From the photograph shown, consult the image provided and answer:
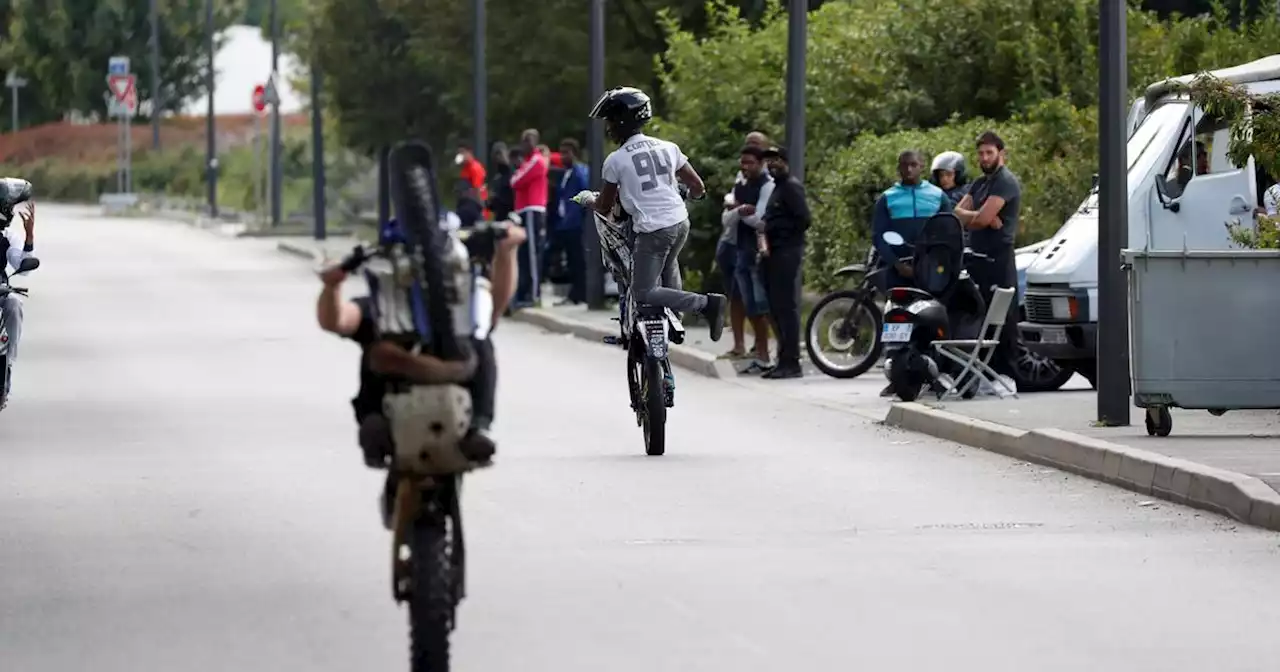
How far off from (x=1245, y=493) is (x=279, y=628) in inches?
187

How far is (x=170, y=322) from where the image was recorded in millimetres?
29375

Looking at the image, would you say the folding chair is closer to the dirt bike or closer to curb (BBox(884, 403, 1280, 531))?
curb (BBox(884, 403, 1280, 531))

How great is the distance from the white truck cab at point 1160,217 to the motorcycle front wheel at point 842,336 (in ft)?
5.26

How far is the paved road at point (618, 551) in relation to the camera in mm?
9219

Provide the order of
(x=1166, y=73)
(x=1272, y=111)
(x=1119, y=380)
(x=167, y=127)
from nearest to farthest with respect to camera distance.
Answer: (x=1119, y=380) < (x=1272, y=111) < (x=1166, y=73) < (x=167, y=127)

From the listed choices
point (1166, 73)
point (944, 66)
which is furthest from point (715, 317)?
point (944, 66)

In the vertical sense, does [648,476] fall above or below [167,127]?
below

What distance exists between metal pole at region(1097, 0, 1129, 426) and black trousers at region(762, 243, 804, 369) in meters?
5.32

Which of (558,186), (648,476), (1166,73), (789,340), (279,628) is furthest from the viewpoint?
(558,186)

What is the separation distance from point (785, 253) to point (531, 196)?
9209 mm

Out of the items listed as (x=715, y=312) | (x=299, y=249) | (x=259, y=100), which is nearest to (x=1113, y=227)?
(x=715, y=312)

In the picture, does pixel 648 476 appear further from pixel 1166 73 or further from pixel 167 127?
pixel 167 127

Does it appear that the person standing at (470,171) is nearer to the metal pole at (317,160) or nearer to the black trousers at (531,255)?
the black trousers at (531,255)

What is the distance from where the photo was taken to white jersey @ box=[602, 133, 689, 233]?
1591 centimetres
